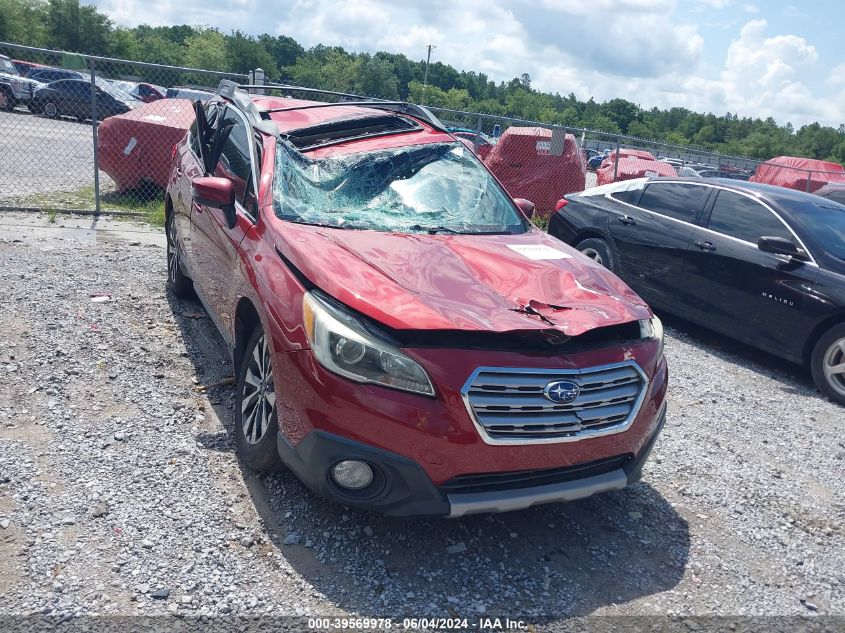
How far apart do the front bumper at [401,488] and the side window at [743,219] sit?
4480 millimetres

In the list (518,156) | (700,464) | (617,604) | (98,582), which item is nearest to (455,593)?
(617,604)

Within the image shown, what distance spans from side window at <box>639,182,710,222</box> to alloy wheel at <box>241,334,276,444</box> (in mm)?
5143

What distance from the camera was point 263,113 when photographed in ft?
15.6

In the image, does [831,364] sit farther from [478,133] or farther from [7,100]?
[7,100]

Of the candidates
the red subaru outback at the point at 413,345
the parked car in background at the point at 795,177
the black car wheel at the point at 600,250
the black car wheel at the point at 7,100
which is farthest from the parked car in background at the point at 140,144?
the black car wheel at the point at 7,100

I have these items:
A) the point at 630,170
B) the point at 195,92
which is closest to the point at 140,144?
the point at 195,92

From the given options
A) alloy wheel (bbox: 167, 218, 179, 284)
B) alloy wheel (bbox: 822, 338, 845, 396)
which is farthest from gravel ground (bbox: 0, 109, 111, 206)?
alloy wheel (bbox: 822, 338, 845, 396)

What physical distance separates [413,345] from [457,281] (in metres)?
0.61

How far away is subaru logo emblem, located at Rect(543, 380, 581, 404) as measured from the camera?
292 cm

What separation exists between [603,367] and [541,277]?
0.70 metres

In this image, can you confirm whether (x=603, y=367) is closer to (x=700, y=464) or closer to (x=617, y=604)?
(x=617, y=604)

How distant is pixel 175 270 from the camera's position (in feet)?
20.0

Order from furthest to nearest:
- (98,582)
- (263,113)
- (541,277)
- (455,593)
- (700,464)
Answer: (263,113)
(700,464)
(541,277)
(455,593)
(98,582)

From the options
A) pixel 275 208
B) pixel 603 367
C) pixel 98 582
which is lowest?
pixel 98 582
